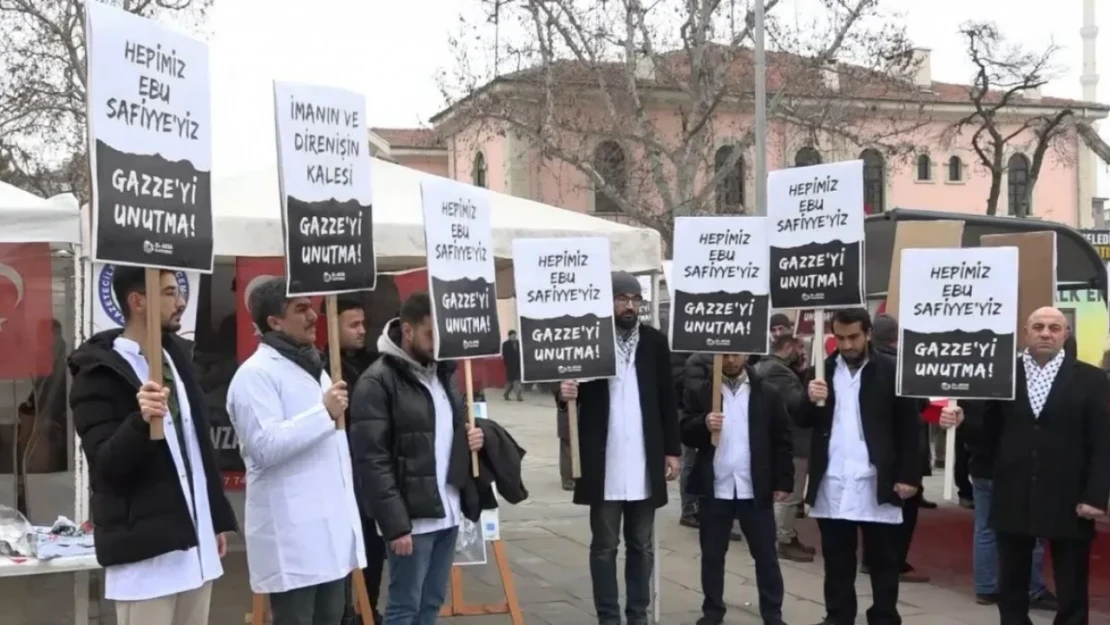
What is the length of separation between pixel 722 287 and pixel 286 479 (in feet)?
9.78

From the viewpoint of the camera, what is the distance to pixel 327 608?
4301mm

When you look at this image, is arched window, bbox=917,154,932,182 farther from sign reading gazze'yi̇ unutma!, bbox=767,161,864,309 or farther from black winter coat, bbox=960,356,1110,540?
black winter coat, bbox=960,356,1110,540

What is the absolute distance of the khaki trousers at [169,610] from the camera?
3.61m

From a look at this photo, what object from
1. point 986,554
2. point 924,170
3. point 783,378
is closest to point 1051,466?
point 986,554

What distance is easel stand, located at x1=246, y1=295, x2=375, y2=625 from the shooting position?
4418 millimetres

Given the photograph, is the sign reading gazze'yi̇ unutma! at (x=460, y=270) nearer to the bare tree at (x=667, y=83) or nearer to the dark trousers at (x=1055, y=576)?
the dark trousers at (x=1055, y=576)

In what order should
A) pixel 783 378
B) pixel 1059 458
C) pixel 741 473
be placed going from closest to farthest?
pixel 1059 458 → pixel 741 473 → pixel 783 378

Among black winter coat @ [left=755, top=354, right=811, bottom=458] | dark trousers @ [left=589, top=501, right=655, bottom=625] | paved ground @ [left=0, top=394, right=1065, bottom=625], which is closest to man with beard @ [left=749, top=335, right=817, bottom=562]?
black winter coat @ [left=755, top=354, right=811, bottom=458]

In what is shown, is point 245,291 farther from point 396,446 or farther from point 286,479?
point 286,479

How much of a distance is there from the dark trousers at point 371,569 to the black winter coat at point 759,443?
1.78m

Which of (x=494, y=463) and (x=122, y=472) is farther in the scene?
(x=494, y=463)

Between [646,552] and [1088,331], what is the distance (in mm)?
8792

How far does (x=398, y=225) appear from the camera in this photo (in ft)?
24.0

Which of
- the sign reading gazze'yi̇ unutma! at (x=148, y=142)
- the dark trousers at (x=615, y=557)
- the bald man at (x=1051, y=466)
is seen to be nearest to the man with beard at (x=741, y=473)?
the dark trousers at (x=615, y=557)
